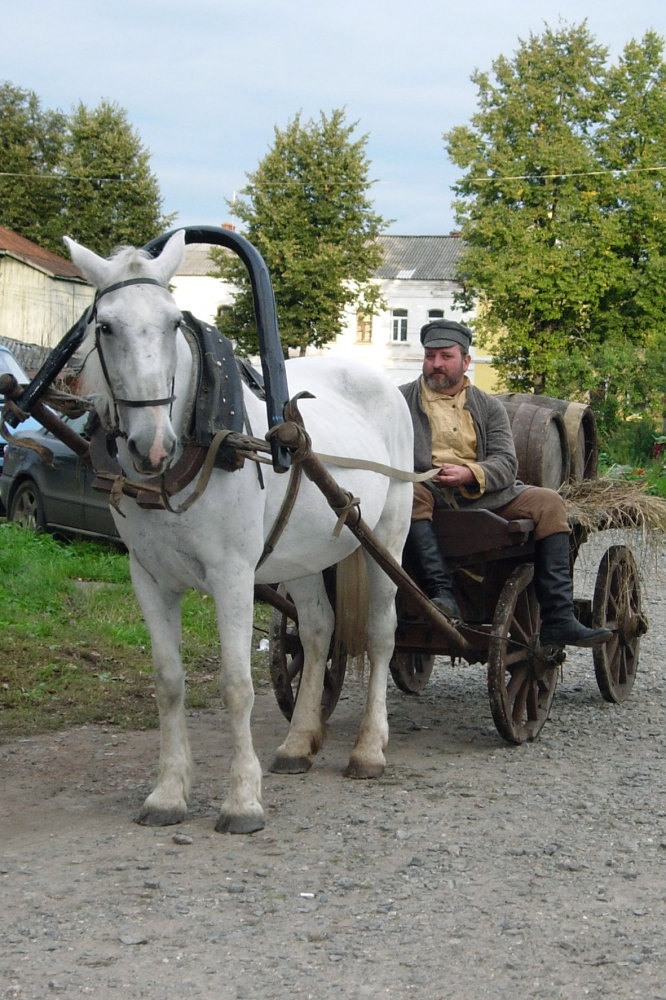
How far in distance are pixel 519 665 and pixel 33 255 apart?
4050 cm

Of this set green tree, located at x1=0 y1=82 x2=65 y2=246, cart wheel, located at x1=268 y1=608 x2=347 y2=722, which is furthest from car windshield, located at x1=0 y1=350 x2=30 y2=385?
green tree, located at x1=0 y1=82 x2=65 y2=246

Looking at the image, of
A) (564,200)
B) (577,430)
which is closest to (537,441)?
(577,430)

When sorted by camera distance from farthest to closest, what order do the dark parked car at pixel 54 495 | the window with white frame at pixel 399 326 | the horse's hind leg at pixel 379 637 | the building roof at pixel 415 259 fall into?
the building roof at pixel 415 259 → the window with white frame at pixel 399 326 → the dark parked car at pixel 54 495 → the horse's hind leg at pixel 379 637

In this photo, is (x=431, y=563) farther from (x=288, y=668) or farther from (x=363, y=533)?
(x=288, y=668)

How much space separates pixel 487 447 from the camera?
6.08m

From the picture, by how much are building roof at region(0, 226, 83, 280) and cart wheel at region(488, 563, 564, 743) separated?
36.0m

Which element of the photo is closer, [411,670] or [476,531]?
[476,531]

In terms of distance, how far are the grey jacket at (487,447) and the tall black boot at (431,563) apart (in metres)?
0.32

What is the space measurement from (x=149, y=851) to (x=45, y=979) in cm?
106

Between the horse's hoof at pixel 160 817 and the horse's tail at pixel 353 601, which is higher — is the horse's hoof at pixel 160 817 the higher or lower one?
the lower one

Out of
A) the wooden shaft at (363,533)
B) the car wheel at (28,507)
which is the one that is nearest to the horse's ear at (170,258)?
the wooden shaft at (363,533)

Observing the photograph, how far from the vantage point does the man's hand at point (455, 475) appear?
587 cm

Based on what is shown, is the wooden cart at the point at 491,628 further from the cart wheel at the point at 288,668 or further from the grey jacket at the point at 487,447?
the grey jacket at the point at 487,447

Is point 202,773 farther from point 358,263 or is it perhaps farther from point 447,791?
point 358,263
